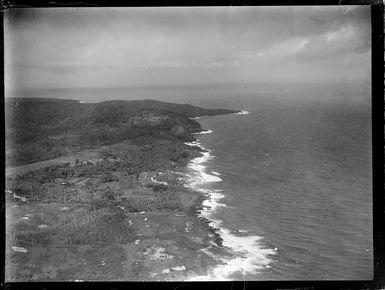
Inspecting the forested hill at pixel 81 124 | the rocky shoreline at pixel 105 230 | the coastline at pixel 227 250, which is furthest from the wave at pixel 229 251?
the forested hill at pixel 81 124

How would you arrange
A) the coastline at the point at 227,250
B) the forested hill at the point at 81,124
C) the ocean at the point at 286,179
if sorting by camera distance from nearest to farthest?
the coastline at the point at 227,250
the ocean at the point at 286,179
the forested hill at the point at 81,124

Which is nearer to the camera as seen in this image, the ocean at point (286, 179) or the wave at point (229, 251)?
the wave at point (229, 251)

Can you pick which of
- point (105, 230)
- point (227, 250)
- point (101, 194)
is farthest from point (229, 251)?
point (101, 194)

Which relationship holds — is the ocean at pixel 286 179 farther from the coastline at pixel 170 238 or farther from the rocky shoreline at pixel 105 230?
the rocky shoreline at pixel 105 230

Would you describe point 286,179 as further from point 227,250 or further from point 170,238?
point 170,238

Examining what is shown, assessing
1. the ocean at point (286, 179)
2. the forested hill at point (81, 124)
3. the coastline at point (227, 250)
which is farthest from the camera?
the forested hill at point (81, 124)

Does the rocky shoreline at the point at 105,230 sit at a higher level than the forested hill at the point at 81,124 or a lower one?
lower
